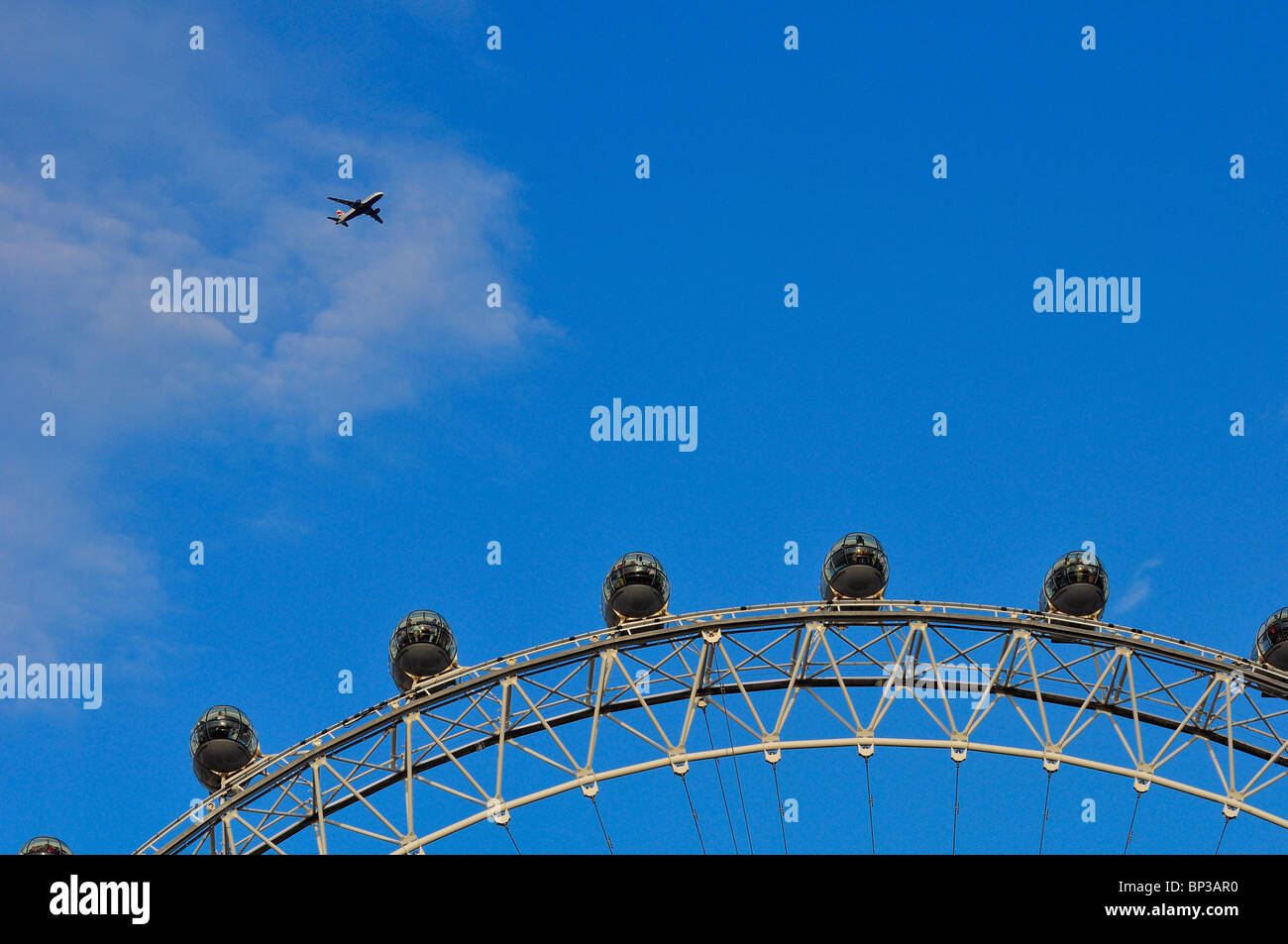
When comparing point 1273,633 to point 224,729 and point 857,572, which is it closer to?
point 857,572

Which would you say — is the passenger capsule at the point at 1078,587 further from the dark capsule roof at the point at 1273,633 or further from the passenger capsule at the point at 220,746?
the passenger capsule at the point at 220,746

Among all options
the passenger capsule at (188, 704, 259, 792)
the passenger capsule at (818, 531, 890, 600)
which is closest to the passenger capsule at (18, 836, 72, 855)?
the passenger capsule at (188, 704, 259, 792)

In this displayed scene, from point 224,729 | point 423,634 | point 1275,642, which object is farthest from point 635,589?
point 1275,642

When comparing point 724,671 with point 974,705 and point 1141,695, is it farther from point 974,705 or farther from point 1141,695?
point 1141,695

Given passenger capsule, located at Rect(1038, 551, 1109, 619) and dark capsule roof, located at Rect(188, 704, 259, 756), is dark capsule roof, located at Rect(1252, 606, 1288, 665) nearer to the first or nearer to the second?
passenger capsule, located at Rect(1038, 551, 1109, 619)

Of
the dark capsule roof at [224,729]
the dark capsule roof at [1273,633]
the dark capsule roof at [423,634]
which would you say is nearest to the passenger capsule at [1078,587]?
the dark capsule roof at [1273,633]
